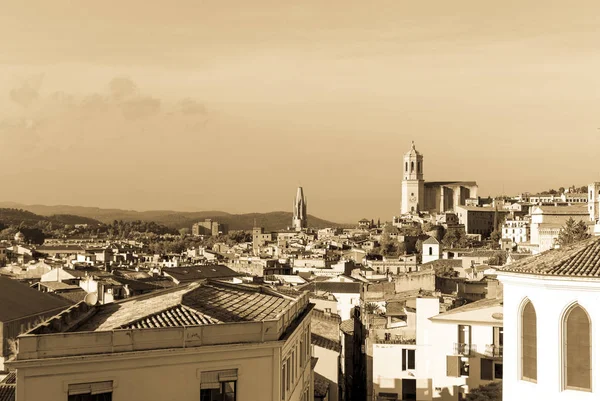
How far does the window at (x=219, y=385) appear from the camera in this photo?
16.3 metres

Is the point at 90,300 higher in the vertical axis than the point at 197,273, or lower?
higher

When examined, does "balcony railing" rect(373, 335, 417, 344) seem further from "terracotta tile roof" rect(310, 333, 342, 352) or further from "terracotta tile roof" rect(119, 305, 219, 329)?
"terracotta tile roof" rect(119, 305, 219, 329)

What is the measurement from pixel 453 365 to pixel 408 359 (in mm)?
3885

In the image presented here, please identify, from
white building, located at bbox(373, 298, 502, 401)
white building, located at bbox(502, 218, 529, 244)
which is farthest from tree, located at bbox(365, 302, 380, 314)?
white building, located at bbox(502, 218, 529, 244)

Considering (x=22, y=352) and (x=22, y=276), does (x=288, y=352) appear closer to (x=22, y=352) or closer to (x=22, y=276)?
(x=22, y=352)

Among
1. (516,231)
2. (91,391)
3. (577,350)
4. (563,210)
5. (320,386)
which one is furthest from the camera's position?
(516,231)

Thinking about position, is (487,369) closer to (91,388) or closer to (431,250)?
(91,388)

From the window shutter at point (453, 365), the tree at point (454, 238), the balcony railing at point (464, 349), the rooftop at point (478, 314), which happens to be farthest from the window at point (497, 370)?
the tree at point (454, 238)

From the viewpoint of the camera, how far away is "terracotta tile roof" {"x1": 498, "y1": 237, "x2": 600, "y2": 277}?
15797 mm

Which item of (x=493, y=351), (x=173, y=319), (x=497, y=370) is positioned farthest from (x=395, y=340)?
(x=173, y=319)

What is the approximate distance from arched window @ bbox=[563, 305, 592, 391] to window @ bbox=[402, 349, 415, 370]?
13.9 m

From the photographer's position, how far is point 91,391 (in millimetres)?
15125

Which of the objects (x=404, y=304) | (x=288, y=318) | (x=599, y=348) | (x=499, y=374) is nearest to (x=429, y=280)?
(x=404, y=304)

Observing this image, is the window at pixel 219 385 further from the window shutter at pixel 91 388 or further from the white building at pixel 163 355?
the window shutter at pixel 91 388
